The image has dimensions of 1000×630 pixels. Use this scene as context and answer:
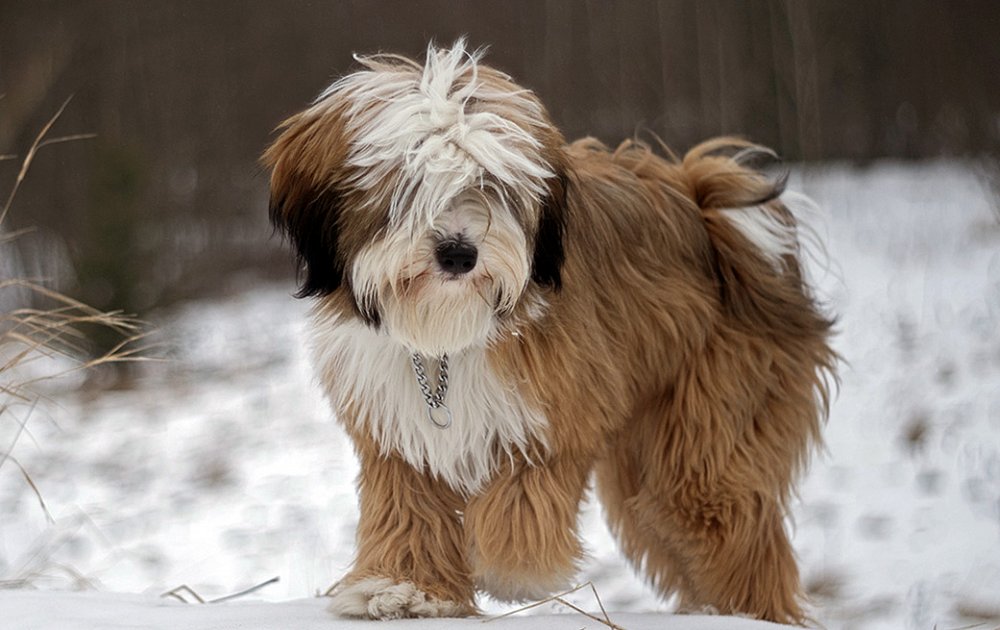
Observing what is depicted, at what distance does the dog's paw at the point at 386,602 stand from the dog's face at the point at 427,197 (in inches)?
25.6

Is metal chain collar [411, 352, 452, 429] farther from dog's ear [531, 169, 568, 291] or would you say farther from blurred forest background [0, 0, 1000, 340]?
blurred forest background [0, 0, 1000, 340]

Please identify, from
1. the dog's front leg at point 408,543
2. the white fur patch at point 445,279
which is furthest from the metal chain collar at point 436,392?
the dog's front leg at point 408,543

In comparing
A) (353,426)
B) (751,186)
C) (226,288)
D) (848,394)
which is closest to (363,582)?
(353,426)

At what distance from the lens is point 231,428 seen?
857 centimetres

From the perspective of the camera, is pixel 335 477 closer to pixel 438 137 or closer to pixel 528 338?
pixel 528 338

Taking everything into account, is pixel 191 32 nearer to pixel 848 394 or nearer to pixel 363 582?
pixel 848 394

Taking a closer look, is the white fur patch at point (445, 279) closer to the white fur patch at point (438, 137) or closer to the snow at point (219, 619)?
the white fur patch at point (438, 137)

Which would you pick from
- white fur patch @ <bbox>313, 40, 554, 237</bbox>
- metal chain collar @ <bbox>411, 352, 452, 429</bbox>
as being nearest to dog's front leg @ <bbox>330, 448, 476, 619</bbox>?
metal chain collar @ <bbox>411, 352, 452, 429</bbox>

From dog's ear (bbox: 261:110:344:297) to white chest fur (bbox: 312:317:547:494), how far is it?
0.16m

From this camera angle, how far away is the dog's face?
9.03 ft

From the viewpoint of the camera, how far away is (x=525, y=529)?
306 centimetres

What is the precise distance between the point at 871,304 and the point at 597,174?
21.4 feet

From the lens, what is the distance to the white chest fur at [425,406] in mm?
3033

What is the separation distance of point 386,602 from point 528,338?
79 cm
